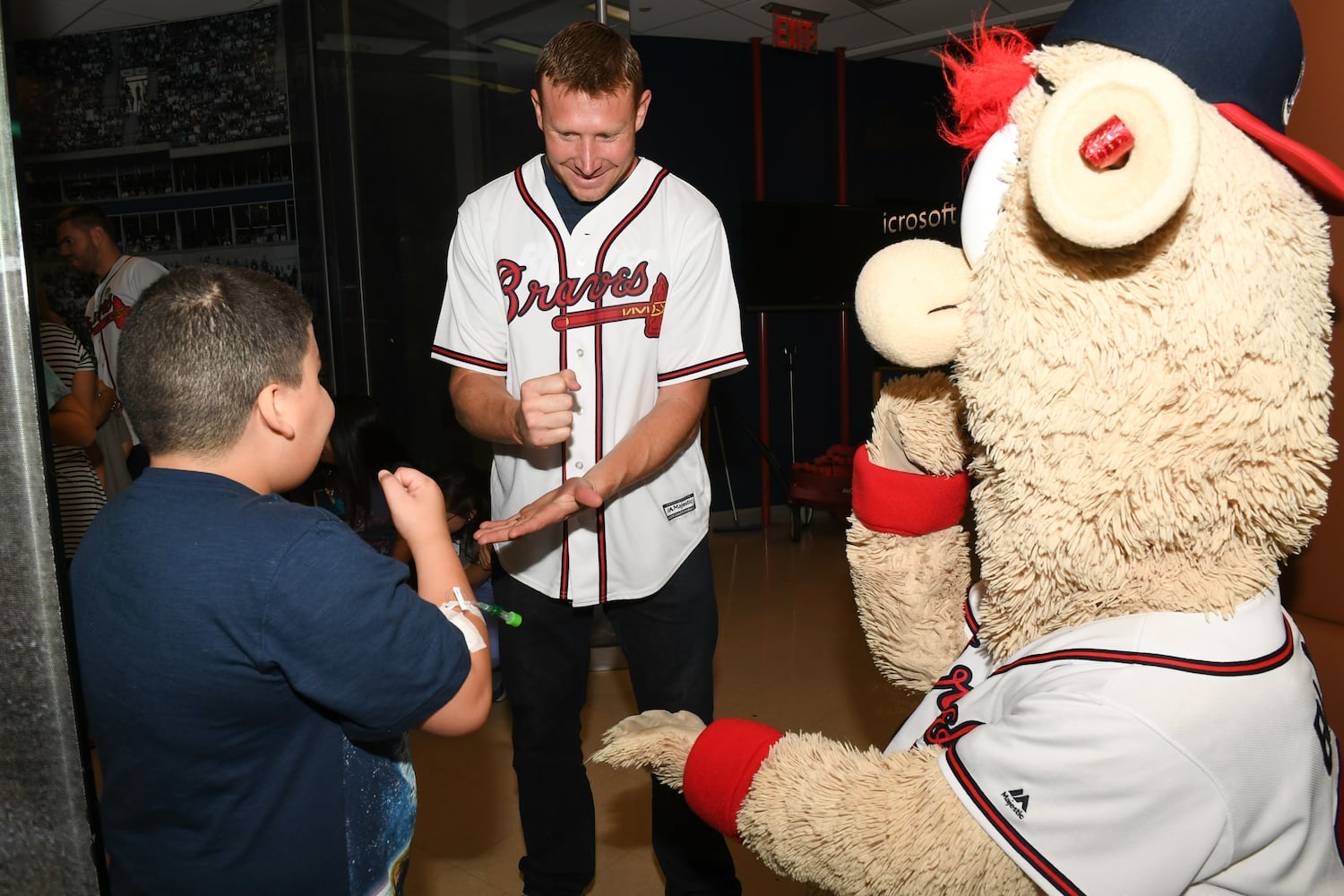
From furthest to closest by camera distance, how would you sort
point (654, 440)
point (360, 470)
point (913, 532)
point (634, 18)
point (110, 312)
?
point (634, 18) < point (110, 312) < point (360, 470) < point (654, 440) < point (913, 532)

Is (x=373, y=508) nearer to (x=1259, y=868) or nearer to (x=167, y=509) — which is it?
(x=167, y=509)

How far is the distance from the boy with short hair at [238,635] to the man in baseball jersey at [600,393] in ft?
1.95

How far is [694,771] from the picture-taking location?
3.25ft

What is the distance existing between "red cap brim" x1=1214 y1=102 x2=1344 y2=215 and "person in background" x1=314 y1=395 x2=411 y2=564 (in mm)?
2526

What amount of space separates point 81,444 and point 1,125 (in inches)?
68.9

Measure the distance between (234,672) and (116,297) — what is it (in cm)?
294

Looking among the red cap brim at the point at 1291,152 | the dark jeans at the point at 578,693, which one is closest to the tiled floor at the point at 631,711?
the dark jeans at the point at 578,693

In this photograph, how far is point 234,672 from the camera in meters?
0.95

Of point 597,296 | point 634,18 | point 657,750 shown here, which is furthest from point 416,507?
point 634,18

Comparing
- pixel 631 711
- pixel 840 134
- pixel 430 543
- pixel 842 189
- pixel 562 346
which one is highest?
pixel 840 134

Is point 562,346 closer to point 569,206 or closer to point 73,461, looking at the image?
point 569,206

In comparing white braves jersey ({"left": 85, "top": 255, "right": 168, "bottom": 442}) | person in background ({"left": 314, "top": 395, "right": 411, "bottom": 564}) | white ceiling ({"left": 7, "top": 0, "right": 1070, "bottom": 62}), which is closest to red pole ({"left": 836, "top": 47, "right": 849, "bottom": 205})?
white ceiling ({"left": 7, "top": 0, "right": 1070, "bottom": 62})

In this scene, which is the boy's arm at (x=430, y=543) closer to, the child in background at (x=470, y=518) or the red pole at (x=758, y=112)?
the child in background at (x=470, y=518)

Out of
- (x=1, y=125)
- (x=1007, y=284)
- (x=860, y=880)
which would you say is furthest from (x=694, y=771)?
(x=1, y=125)
